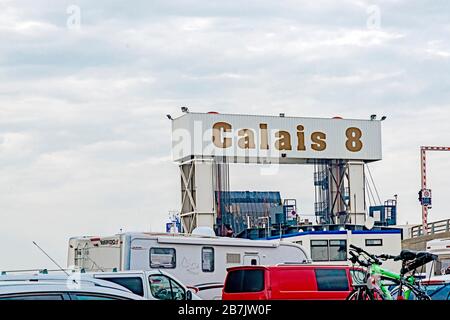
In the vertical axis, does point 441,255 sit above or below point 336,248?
above

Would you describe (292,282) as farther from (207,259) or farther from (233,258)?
(233,258)

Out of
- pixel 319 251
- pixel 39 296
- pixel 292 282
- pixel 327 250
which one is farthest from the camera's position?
pixel 327 250

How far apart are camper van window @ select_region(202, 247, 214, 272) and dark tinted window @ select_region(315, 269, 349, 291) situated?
310cm

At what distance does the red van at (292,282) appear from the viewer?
574 inches

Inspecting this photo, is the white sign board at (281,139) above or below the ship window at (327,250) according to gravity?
above

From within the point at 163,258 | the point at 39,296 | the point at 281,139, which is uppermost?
the point at 281,139

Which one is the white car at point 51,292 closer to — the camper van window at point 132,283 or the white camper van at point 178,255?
the camper van window at point 132,283

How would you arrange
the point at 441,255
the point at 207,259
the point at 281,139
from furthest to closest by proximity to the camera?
the point at 281,139, the point at 441,255, the point at 207,259

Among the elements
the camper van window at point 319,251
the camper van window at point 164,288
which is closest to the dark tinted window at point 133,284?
the camper van window at point 164,288

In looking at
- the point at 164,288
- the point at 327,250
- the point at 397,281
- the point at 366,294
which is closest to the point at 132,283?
the point at 164,288

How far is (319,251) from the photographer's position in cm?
3312

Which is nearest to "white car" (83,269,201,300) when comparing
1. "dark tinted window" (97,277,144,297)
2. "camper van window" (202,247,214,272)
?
"dark tinted window" (97,277,144,297)

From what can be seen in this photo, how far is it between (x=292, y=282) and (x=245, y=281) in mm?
732

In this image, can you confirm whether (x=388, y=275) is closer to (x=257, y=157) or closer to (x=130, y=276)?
(x=130, y=276)
